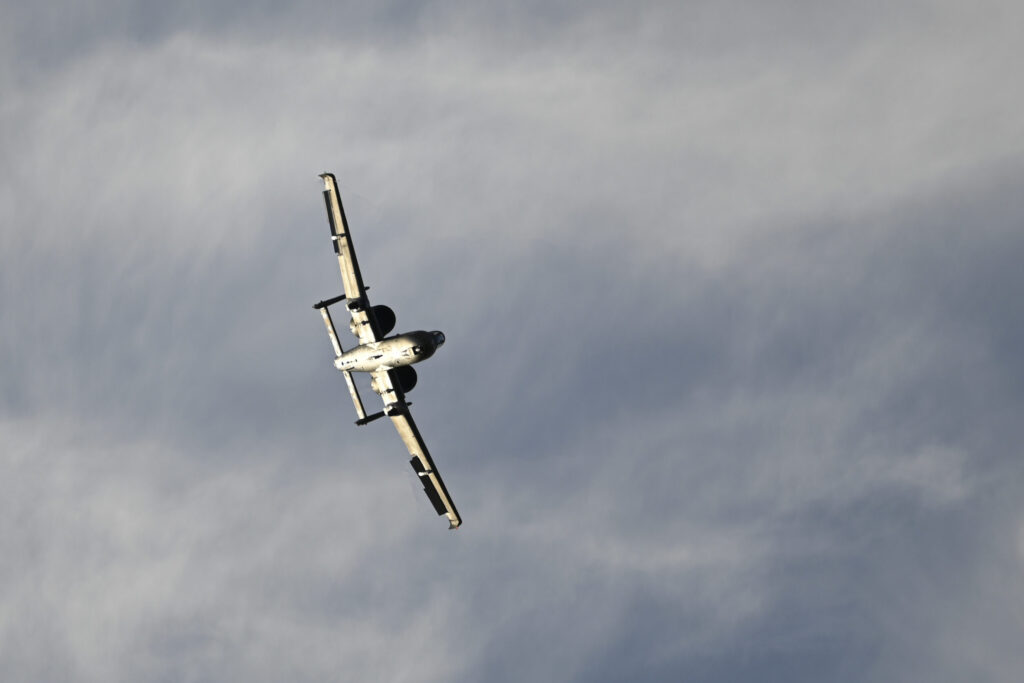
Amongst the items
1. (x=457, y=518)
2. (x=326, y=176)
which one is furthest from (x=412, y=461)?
(x=326, y=176)

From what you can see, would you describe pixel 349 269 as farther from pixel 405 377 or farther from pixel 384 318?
pixel 405 377

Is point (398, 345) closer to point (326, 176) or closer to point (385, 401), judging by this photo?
point (385, 401)

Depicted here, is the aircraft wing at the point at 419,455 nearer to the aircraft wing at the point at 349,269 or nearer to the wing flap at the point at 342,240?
the aircraft wing at the point at 349,269

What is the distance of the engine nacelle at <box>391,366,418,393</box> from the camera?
481ft

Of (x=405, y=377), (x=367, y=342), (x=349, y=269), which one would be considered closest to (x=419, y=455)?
(x=405, y=377)

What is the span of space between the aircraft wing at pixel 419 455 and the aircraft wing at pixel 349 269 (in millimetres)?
6604

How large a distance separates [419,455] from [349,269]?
78.1ft

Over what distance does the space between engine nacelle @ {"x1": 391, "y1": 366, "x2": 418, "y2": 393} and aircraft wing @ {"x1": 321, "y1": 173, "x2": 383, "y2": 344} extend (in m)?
5.26

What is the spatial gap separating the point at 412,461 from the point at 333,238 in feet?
91.8

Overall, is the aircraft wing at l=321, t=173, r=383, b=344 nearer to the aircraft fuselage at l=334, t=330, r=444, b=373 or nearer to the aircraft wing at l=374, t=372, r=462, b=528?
the aircraft fuselage at l=334, t=330, r=444, b=373

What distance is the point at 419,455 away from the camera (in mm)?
152625

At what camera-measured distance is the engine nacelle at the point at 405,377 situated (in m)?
147

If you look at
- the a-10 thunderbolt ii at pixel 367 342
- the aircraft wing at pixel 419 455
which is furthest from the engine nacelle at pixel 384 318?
the aircraft wing at pixel 419 455

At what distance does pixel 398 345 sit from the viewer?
140m
